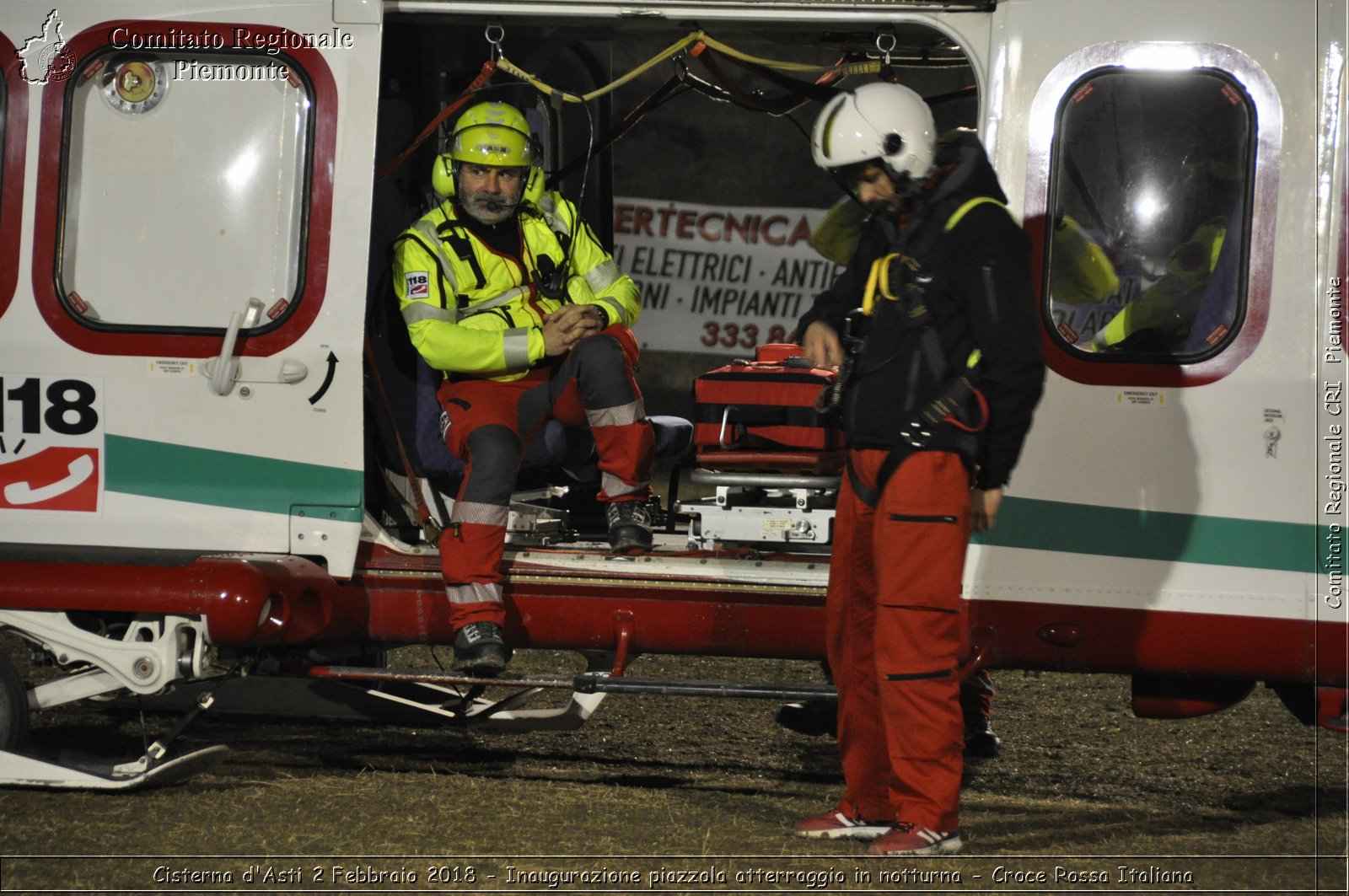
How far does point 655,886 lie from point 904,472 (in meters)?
1.29

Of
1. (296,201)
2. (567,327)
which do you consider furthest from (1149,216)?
(296,201)

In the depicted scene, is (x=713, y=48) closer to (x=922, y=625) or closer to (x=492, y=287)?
(x=492, y=287)

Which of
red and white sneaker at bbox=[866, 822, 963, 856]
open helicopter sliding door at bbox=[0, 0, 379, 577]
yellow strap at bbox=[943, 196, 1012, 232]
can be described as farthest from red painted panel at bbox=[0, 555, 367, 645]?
yellow strap at bbox=[943, 196, 1012, 232]

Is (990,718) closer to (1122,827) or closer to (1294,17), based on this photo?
(1122,827)

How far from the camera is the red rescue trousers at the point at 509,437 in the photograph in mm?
4801

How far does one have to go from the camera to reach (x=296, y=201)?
4969mm

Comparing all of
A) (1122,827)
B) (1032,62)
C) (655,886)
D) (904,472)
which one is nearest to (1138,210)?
(1032,62)

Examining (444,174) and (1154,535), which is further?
(444,174)

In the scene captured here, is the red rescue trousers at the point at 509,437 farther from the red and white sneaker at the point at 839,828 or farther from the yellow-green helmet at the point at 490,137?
the red and white sneaker at the point at 839,828

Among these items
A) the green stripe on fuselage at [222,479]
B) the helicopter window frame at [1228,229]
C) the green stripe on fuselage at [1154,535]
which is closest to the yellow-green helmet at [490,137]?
the green stripe on fuselage at [222,479]

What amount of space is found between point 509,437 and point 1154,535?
2.09 metres

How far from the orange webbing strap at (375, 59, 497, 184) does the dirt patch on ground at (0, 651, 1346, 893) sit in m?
2.14

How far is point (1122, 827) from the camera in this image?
15.7 ft

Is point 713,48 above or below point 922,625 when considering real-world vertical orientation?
above
